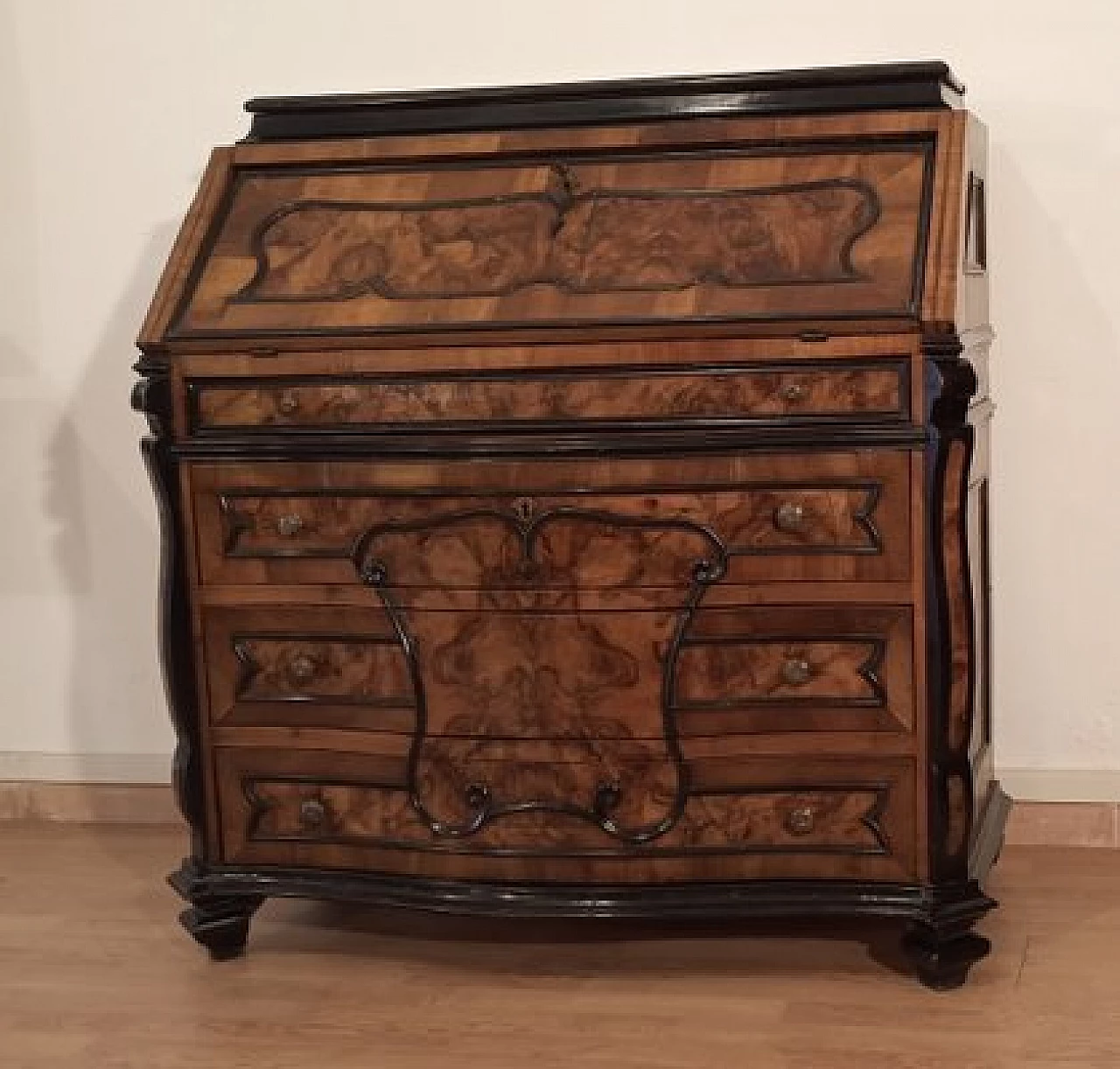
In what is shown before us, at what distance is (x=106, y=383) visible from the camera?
13.6ft

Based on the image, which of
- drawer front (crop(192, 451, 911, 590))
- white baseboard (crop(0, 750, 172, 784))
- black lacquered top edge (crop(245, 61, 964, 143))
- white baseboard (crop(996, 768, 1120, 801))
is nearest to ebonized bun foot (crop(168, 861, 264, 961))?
drawer front (crop(192, 451, 911, 590))

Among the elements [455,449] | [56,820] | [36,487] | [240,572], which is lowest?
[56,820]

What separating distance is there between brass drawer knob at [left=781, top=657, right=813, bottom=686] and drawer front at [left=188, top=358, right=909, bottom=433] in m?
0.35

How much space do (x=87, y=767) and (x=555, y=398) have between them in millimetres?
1668

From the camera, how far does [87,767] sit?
168 inches

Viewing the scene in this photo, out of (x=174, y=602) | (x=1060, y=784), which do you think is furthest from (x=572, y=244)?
(x=1060, y=784)

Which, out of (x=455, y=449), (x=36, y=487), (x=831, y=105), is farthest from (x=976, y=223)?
(x=36, y=487)

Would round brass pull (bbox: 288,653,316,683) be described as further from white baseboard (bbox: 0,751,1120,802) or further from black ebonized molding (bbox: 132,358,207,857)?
white baseboard (bbox: 0,751,1120,802)

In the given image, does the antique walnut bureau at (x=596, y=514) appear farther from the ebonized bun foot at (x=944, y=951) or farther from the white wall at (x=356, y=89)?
the white wall at (x=356, y=89)

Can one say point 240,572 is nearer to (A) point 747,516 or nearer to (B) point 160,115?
(A) point 747,516

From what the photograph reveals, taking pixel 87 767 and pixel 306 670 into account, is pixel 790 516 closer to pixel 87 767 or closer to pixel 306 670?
pixel 306 670

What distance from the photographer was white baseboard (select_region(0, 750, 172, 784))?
13.8 feet

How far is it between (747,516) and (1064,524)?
3.10 feet

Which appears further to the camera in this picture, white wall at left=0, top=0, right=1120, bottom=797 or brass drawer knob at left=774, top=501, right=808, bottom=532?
white wall at left=0, top=0, right=1120, bottom=797
